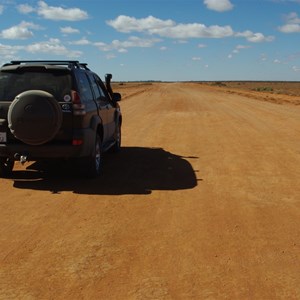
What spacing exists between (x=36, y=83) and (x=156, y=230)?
3.42 metres

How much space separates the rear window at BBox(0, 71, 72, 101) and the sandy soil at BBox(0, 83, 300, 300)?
149 centimetres

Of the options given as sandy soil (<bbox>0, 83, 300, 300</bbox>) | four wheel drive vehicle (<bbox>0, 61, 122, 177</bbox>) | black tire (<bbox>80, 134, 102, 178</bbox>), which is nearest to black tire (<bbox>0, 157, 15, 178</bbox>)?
four wheel drive vehicle (<bbox>0, 61, 122, 177</bbox>)

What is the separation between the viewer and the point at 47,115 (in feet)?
23.0

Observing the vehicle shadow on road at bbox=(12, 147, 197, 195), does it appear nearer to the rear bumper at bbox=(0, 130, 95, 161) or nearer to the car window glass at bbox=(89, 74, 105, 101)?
the rear bumper at bbox=(0, 130, 95, 161)

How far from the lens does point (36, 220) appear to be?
5738 mm

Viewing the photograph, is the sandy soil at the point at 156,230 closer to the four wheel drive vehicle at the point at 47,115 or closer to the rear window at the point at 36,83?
the four wheel drive vehicle at the point at 47,115

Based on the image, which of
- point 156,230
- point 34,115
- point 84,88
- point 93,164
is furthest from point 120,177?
point 156,230

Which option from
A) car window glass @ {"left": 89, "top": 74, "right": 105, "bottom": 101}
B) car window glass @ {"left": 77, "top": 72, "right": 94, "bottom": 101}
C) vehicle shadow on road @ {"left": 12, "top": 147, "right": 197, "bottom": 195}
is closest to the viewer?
vehicle shadow on road @ {"left": 12, "top": 147, "right": 197, "bottom": 195}

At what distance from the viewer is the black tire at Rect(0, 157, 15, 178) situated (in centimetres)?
809

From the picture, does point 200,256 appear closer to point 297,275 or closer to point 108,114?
point 297,275

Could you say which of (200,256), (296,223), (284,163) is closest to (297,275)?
(200,256)

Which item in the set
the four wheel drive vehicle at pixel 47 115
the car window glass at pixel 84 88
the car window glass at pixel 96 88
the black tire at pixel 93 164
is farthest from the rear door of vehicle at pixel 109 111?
the four wheel drive vehicle at pixel 47 115

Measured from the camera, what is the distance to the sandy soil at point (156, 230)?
156 inches

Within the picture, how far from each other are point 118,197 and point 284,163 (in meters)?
4.26
